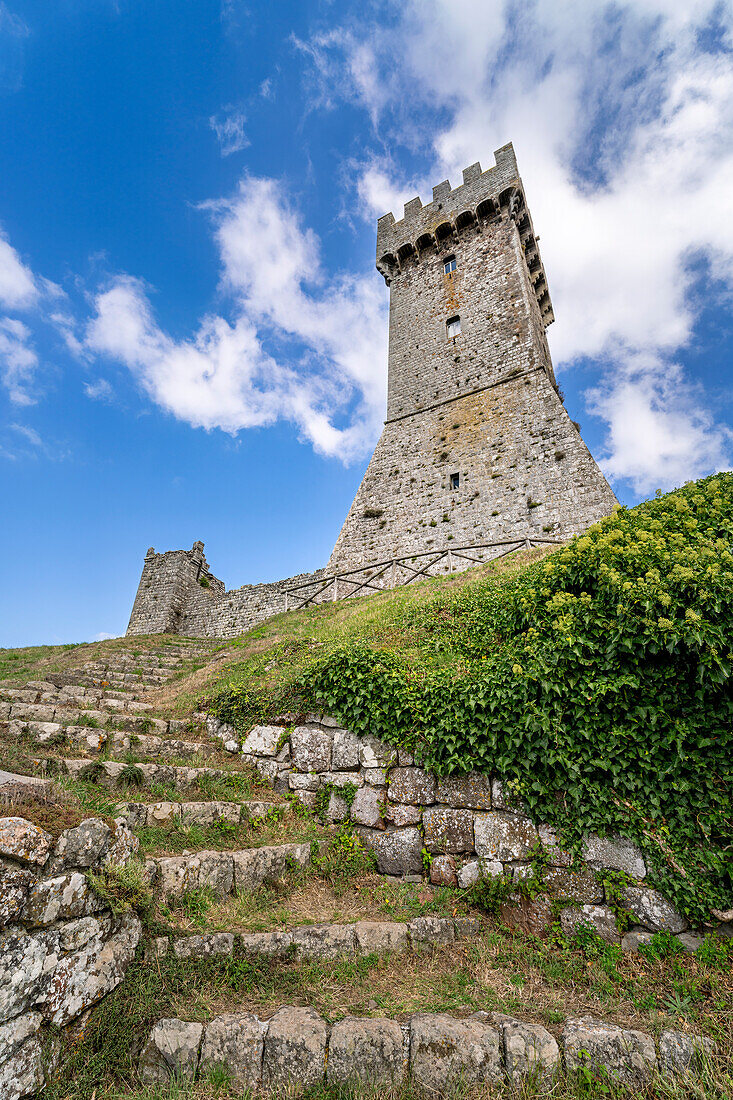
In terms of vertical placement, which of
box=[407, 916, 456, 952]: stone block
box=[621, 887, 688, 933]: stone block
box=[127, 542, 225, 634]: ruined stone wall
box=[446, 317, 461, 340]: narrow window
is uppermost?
box=[446, 317, 461, 340]: narrow window

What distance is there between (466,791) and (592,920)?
4.53 feet

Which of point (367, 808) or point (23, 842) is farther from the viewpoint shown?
point (367, 808)

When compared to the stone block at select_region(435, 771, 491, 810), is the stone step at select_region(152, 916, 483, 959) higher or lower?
lower

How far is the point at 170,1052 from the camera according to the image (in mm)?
2941

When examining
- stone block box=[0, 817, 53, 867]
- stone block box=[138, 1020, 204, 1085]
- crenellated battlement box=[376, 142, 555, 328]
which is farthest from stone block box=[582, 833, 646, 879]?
crenellated battlement box=[376, 142, 555, 328]

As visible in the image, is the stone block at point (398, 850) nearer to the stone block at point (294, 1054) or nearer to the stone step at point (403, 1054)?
the stone step at point (403, 1054)

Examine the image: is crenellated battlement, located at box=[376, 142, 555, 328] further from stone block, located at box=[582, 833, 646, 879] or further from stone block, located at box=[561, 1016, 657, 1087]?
stone block, located at box=[561, 1016, 657, 1087]

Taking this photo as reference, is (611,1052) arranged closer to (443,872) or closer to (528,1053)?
(528,1053)

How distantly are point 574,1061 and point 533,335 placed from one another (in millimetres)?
18709

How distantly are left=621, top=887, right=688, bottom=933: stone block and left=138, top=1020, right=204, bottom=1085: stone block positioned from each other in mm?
3422

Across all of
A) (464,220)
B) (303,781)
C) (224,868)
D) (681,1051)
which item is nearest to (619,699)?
(681,1051)

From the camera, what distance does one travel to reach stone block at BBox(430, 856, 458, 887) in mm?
4477

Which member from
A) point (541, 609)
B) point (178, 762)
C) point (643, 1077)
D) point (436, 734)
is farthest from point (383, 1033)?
point (541, 609)

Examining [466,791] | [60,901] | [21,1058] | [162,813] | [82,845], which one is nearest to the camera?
[21,1058]
